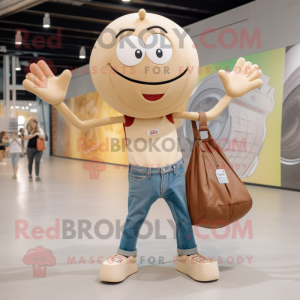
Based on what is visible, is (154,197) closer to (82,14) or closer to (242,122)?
(242,122)

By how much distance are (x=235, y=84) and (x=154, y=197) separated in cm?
105

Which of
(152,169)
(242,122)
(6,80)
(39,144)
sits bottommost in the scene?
(152,169)

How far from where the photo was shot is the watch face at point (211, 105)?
7879mm

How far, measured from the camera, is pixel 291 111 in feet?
21.4

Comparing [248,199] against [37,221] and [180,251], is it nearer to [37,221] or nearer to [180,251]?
[180,251]

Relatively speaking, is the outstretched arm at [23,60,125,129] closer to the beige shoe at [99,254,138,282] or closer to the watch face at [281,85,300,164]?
the beige shoe at [99,254,138,282]

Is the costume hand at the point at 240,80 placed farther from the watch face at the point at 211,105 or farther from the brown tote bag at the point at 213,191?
the watch face at the point at 211,105

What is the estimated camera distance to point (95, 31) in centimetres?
1000

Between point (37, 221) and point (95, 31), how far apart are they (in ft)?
23.1

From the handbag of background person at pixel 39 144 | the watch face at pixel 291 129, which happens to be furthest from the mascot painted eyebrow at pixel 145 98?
the handbag of background person at pixel 39 144

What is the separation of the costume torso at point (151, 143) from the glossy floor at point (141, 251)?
0.81m

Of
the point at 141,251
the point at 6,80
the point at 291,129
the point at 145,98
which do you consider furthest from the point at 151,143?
the point at 6,80

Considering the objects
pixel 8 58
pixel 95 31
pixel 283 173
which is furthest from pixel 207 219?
pixel 8 58

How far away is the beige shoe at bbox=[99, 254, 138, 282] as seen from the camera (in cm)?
243
